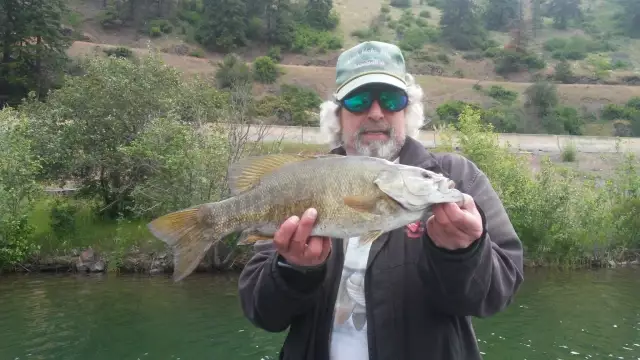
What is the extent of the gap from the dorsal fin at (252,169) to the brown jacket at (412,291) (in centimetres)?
51

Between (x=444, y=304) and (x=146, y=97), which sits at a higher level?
(x=146, y=97)

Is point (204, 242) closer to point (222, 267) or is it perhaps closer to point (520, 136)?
point (222, 267)

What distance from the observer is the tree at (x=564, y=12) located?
131 m

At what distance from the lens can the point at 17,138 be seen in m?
27.0

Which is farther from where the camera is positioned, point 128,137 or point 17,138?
point 128,137

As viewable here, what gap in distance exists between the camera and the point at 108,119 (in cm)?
3058

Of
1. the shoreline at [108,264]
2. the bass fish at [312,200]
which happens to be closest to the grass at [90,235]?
the shoreline at [108,264]

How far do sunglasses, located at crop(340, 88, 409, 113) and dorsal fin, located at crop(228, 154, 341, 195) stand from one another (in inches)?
26.1

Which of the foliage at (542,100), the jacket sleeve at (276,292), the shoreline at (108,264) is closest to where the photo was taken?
the jacket sleeve at (276,292)

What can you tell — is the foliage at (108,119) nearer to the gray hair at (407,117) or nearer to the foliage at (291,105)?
the gray hair at (407,117)

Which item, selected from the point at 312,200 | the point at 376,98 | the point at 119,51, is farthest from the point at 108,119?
the point at 119,51

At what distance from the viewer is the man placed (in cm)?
316

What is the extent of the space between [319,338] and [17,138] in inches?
1091

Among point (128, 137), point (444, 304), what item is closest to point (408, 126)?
point (444, 304)
